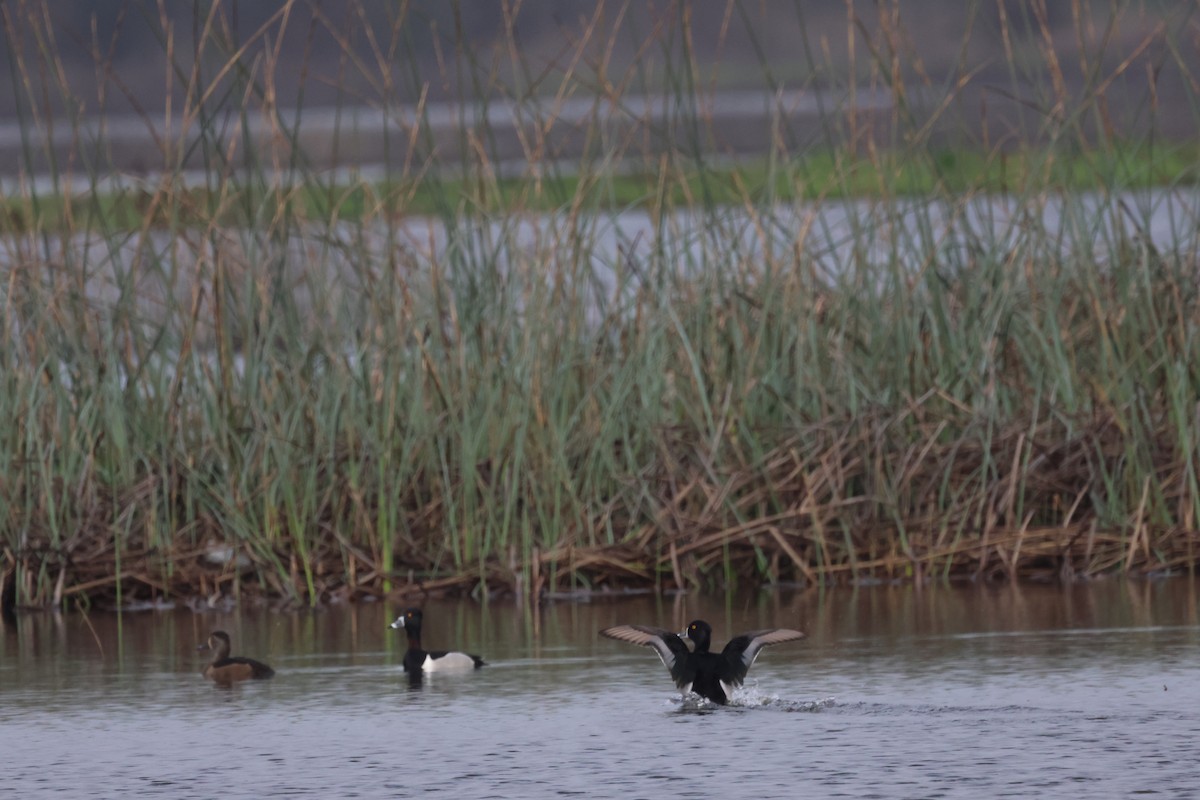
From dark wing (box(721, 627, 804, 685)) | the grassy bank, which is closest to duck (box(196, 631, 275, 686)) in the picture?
dark wing (box(721, 627, 804, 685))

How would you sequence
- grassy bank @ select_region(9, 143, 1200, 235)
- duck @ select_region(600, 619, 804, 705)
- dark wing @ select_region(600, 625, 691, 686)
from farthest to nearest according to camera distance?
grassy bank @ select_region(9, 143, 1200, 235)
dark wing @ select_region(600, 625, 691, 686)
duck @ select_region(600, 619, 804, 705)

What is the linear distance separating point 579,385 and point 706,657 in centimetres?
273

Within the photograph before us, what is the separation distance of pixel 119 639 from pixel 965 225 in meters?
3.25

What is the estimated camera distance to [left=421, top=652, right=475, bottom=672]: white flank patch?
6195mm

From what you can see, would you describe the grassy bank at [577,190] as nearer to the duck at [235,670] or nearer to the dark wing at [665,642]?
the duck at [235,670]

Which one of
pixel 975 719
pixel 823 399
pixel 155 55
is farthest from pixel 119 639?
pixel 155 55

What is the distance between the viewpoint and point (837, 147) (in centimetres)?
880

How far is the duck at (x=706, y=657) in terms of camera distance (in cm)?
560

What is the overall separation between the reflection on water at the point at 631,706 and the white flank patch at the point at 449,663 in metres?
0.04

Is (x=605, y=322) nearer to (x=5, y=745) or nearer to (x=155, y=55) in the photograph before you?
(x=5, y=745)

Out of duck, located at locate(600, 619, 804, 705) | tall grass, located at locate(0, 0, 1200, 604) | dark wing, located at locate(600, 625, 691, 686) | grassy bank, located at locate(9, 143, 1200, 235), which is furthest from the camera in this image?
grassy bank, located at locate(9, 143, 1200, 235)

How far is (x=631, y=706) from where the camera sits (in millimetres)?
5598

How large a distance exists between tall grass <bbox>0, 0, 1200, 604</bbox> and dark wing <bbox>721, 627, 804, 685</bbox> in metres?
2.06

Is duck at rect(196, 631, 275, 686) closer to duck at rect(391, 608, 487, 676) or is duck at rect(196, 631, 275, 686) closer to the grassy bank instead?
duck at rect(391, 608, 487, 676)
